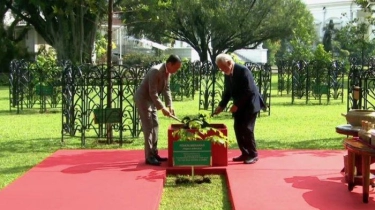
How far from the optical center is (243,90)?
7.07m

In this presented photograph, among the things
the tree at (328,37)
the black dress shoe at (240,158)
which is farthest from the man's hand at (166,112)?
the tree at (328,37)

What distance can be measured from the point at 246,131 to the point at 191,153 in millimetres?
1147

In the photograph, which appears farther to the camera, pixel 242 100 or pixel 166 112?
pixel 242 100

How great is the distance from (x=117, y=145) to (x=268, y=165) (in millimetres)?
2982

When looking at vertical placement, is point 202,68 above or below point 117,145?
above

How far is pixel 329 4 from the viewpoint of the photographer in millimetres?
71062

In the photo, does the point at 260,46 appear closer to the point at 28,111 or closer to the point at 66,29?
the point at 66,29

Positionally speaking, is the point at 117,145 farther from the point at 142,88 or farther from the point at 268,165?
the point at 268,165

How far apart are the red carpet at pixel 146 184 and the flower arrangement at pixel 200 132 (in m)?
0.45

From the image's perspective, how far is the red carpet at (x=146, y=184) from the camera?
5.31 m

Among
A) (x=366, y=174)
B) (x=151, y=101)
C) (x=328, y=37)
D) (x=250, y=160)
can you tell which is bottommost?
(x=250, y=160)

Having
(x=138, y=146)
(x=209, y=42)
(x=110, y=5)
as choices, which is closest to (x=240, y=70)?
(x=138, y=146)

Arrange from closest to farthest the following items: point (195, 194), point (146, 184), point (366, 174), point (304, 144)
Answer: point (366, 174), point (195, 194), point (146, 184), point (304, 144)

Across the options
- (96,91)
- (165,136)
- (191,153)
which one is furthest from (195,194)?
(96,91)
